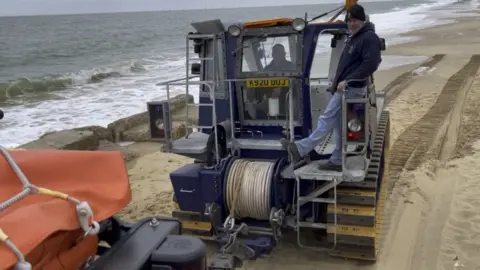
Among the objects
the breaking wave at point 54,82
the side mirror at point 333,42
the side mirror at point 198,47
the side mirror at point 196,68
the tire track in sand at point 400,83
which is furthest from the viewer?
the breaking wave at point 54,82

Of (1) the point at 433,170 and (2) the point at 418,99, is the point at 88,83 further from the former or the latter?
(1) the point at 433,170

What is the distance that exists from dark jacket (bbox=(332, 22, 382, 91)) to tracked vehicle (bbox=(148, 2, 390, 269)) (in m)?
0.53

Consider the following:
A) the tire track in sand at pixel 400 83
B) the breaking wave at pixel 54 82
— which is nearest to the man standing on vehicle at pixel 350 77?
the tire track in sand at pixel 400 83

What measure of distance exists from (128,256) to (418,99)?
539 inches

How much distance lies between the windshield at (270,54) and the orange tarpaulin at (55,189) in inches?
149

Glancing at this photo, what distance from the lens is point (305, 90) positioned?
632 cm

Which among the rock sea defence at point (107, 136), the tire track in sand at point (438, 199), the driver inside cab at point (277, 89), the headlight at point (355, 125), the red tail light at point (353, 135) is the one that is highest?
the driver inside cab at point (277, 89)

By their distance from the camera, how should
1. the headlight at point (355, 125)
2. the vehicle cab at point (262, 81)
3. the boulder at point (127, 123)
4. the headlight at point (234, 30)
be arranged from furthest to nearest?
the boulder at point (127, 123)
the headlight at point (234, 30)
the vehicle cab at point (262, 81)
the headlight at point (355, 125)

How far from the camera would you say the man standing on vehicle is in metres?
5.69

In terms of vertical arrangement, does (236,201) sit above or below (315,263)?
above

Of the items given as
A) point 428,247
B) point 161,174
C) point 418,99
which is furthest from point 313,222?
point 418,99

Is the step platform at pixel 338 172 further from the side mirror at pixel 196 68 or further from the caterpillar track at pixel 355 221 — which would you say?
the side mirror at pixel 196 68

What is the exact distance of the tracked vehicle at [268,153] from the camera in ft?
18.5

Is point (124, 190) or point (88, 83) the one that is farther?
point (88, 83)
